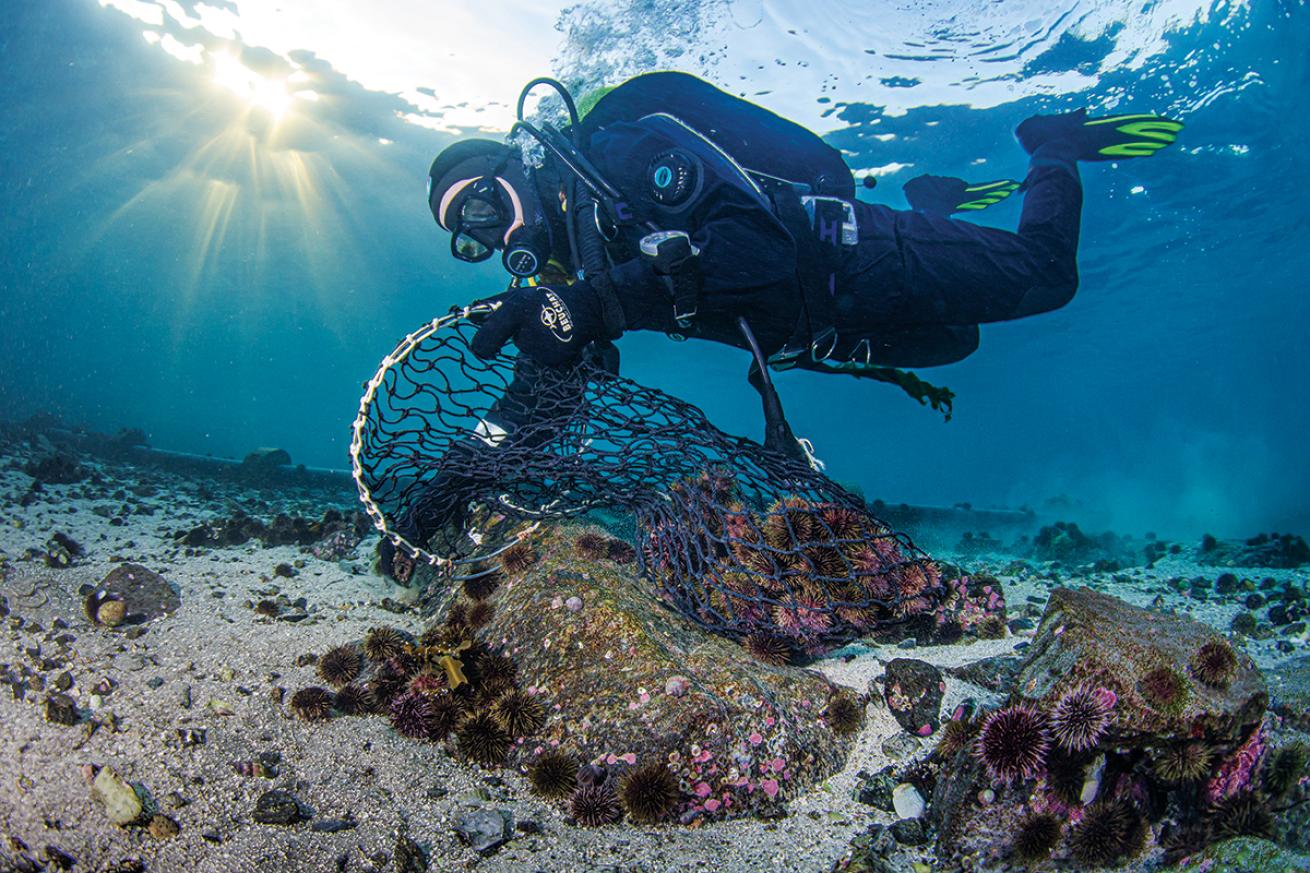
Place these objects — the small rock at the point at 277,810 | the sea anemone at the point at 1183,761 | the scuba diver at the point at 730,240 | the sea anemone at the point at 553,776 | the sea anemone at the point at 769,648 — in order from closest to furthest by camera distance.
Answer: the sea anemone at the point at 1183,761 < the small rock at the point at 277,810 < the sea anemone at the point at 553,776 < the sea anemone at the point at 769,648 < the scuba diver at the point at 730,240

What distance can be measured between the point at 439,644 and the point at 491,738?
763mm

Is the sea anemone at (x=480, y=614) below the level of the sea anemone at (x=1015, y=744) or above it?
below

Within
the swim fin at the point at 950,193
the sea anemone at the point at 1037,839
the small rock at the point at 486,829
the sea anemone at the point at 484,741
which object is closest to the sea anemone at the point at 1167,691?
the sea anemone at the point at 1037,839

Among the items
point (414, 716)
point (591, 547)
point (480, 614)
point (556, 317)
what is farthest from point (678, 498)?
point (414, 716)

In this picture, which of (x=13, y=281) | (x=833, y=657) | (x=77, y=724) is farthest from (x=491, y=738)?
(x=13, y=281)

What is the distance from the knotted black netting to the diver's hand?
213 mm

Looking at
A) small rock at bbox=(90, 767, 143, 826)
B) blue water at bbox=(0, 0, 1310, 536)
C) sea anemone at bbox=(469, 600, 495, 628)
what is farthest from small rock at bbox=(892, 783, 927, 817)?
blue water at bbox=(0, 0, 1310, 536)

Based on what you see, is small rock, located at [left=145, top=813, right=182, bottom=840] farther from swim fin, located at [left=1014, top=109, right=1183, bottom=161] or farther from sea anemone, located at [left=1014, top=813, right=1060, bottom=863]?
swim fin, located at [left=1014, top=109, right=1183, bottom=161]

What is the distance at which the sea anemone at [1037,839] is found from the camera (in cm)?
231

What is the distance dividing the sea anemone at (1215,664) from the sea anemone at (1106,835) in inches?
26.2

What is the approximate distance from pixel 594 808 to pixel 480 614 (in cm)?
175

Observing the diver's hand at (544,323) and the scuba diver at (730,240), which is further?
the scuba diver at (730,240)

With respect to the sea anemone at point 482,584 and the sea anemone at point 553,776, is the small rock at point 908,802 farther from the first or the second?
the sea anemone at point 482,584

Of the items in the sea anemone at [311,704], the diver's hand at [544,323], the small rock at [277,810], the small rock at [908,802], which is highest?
Answer: the diver's hand at [544,323]
